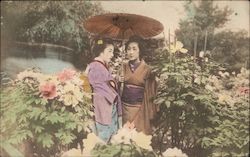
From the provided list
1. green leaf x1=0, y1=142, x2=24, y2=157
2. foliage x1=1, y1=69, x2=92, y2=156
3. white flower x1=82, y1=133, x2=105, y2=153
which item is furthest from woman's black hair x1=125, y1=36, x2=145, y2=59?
green leaf x1=0, y1=142, x2=24, y2=157

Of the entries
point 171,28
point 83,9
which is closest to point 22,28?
point 83,9

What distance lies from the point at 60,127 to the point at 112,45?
0.33 metres

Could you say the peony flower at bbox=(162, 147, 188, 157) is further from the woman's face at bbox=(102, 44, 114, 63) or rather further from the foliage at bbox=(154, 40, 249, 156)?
the woman's face at bbox=(102, 44, 114, 63)

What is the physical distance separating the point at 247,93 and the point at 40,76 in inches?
27.6

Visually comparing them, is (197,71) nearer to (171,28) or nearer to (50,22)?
(171,28)

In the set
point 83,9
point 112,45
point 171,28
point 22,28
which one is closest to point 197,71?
point 171,28

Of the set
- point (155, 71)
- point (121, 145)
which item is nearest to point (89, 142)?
point (121, 145)

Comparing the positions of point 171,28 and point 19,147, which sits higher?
point 171,28

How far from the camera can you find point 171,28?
1979 millimetres

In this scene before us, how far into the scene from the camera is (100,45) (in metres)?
1.99

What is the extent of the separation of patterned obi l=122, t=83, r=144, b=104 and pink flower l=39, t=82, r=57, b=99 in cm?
23

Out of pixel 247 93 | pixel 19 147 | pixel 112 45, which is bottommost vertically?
pixel 19 147

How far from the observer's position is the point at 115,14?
1966 mm

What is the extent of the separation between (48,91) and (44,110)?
65 millimetres
